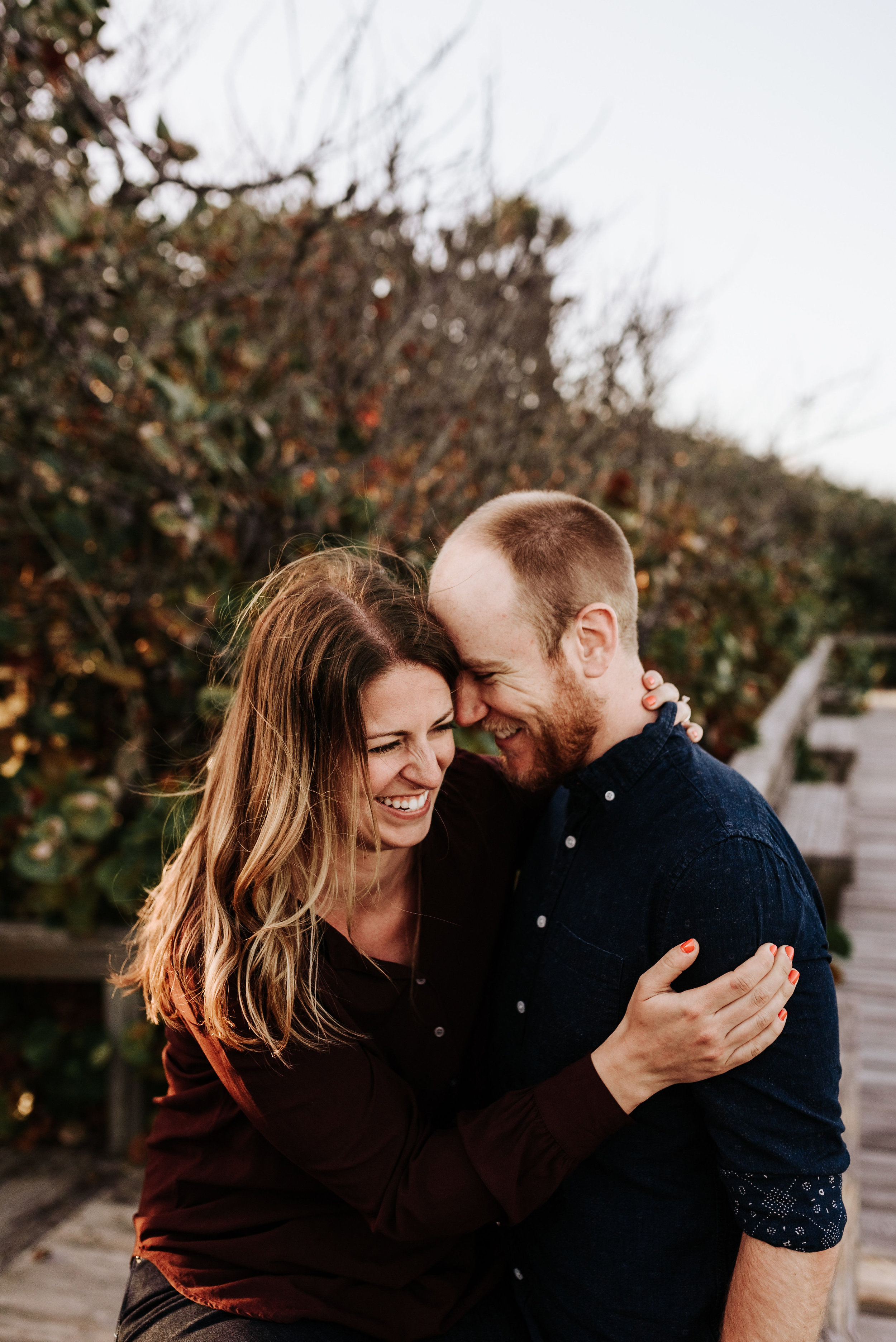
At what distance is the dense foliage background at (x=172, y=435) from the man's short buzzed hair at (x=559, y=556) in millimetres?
825

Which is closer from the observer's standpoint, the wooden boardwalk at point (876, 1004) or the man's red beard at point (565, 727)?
the man's red beard at point (565, 727)

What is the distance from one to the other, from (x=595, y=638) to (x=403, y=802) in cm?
42

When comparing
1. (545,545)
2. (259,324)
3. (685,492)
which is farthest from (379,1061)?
(685,492)

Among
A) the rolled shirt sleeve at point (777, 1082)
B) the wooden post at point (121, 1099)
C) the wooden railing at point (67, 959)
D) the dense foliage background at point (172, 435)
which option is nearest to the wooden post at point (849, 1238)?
the rolled shirt sleeve at point (777, 1082)

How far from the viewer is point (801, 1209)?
133 centimetres

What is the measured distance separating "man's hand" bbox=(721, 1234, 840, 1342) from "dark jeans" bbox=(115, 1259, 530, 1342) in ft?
1.47

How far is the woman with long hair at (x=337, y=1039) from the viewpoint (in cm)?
147

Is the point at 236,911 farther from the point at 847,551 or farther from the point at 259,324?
the point at 847,551

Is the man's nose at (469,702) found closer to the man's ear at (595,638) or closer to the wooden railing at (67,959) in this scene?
the man's ear at (595,638)

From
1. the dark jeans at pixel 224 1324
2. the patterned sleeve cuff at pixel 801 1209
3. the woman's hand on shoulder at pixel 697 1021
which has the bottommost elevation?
the dark jeans at pixel 224 1324

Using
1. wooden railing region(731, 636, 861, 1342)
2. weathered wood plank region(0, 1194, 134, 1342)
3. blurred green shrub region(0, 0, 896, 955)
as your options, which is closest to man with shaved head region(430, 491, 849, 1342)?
wooden railing region(731, 636, 861, 1342)

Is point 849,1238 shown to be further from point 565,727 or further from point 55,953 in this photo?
point 55,953

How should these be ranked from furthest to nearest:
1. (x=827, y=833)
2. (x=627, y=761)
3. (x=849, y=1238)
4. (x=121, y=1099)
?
1. (x=827, y=833)
2. (x=121, y=1099)
3. (x=849, y=1238)
4. (x=627, y=761)

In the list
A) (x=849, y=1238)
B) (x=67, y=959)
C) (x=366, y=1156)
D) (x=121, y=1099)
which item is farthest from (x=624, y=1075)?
(x=121, y=1099)
